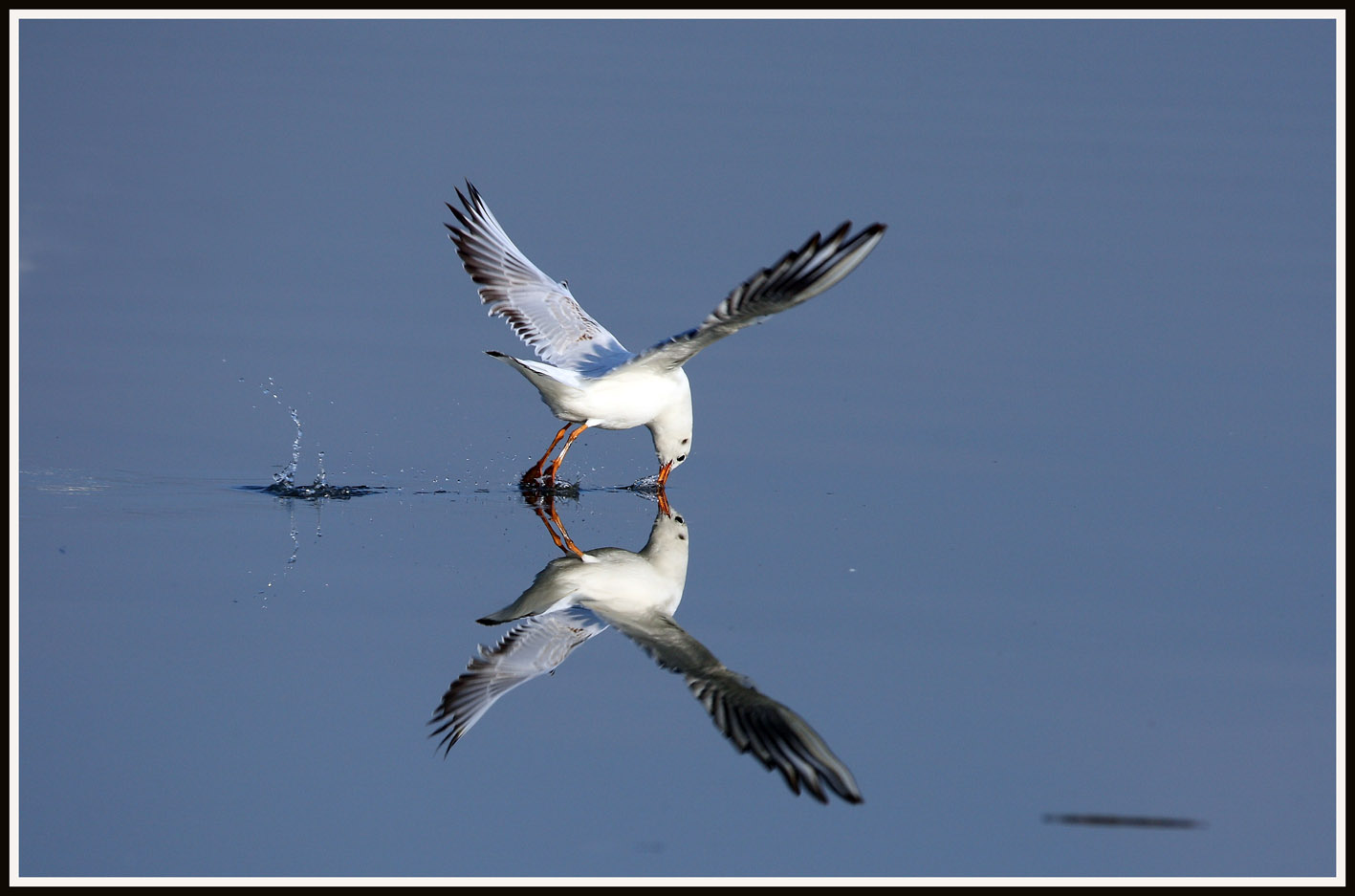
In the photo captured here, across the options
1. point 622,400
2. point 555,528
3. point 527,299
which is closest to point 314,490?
point 555,528

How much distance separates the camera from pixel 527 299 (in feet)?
32.4

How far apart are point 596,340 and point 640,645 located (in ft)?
13.2

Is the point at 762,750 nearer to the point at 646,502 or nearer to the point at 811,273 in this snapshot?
the point at 811,273

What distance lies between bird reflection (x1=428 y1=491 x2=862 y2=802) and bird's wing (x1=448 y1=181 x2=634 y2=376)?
2083 millimetres

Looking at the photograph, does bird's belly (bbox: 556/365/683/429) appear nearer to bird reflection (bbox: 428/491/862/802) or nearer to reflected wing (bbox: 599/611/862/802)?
bird reflection (bbox: 428/491/862/802)

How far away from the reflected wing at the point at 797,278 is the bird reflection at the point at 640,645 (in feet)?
4.04

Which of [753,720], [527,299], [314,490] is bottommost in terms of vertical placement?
[753,720]

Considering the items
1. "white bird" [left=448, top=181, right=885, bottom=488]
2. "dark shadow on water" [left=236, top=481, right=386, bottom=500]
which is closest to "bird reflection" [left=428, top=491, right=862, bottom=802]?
"white bird" [left=448, top=181, right=885, bottom=488]

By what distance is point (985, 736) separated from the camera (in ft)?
16.9

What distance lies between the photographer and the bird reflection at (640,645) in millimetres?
5000

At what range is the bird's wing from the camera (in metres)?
9.63

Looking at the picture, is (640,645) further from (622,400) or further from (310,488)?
(310,488)

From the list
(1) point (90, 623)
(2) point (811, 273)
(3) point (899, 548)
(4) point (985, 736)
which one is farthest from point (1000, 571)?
(1) point (90, 623)

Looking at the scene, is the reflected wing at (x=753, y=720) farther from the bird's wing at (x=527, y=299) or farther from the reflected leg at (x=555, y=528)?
the bird's wing at (x=527, y=299)
